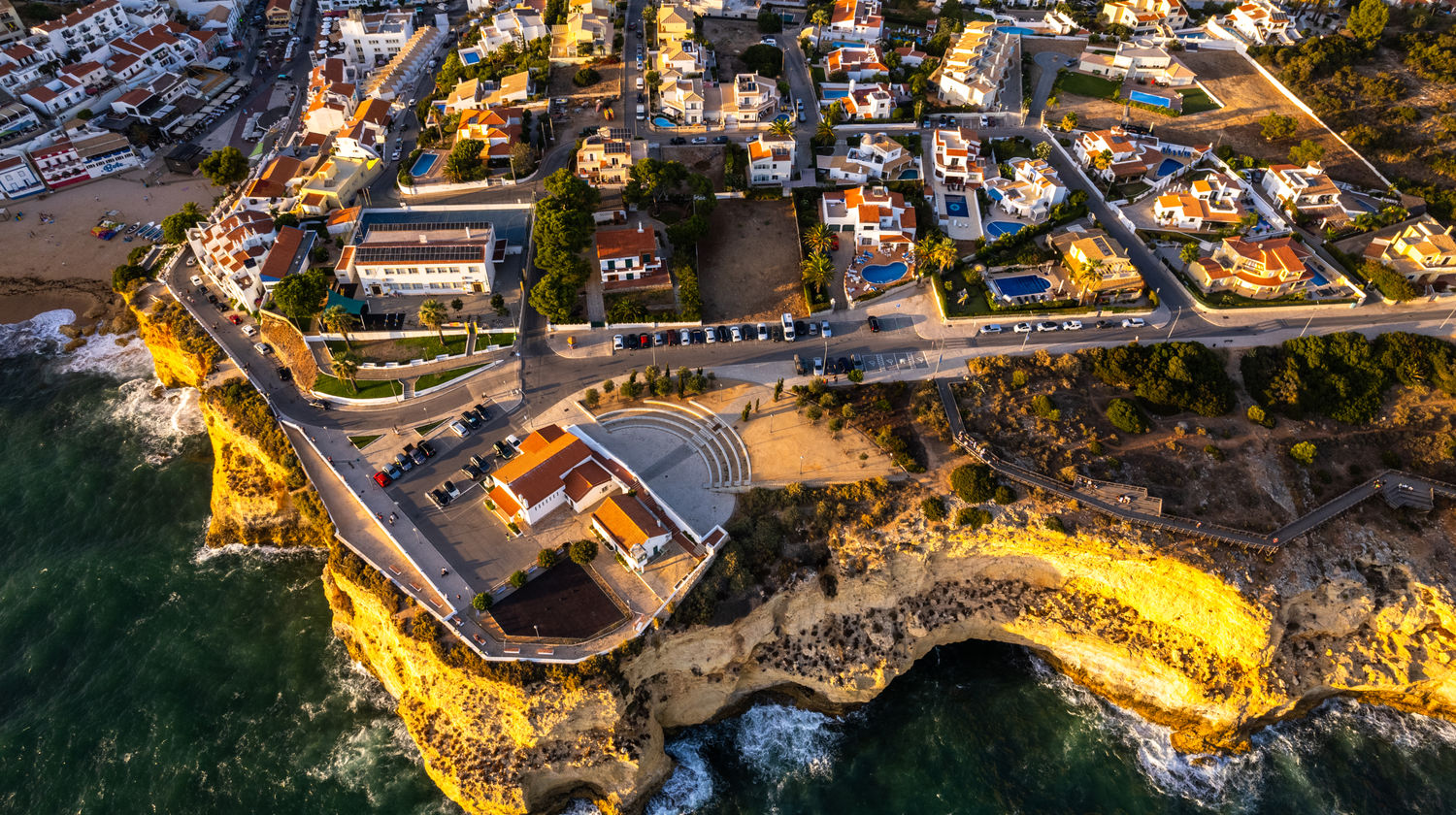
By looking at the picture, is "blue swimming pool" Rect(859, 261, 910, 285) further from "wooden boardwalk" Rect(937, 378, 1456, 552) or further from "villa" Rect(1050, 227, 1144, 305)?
A: "wooden boardwalk" Rect(937, 378, 1456, 552)

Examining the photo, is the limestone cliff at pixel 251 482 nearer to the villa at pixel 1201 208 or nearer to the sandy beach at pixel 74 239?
the sandy beach at pixel 74 239

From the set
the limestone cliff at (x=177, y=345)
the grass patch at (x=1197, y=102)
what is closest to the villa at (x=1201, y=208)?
the grass patch at (x=1197, y=102)

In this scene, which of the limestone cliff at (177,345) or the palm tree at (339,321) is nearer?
the palm tree at (339,321)

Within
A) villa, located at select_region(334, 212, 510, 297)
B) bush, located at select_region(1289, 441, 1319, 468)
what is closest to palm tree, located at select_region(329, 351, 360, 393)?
villa, located at select_region(334, 212, 510, 297)

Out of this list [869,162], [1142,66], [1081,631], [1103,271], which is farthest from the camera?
[1142,66]

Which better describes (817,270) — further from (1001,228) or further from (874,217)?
(1001,228)

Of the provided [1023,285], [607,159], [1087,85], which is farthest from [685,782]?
[1087,85]
